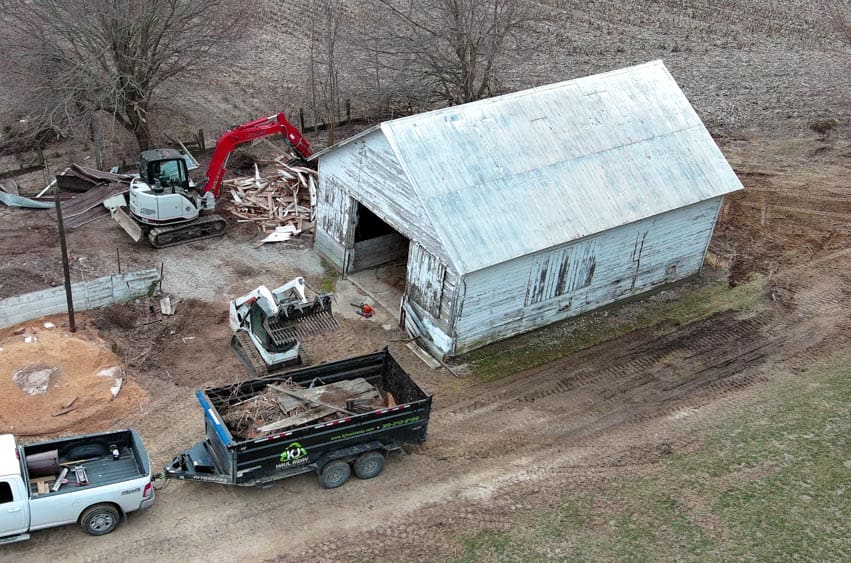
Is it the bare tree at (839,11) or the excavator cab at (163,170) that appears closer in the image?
the excavator cab at (163,170)

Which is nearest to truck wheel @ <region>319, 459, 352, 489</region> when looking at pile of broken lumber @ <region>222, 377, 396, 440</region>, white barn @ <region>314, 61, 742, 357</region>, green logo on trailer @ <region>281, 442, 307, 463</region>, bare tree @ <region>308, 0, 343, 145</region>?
green logo on trailer @ <region>281, 442, 307, 463</region>

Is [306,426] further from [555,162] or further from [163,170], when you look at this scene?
[163,170]

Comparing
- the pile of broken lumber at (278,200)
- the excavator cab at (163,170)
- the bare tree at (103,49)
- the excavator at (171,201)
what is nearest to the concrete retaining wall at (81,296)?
the excavator at (171,201)

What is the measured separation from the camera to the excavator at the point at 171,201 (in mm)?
23484

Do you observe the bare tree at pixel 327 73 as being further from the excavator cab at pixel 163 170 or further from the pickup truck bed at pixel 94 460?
the pickup truck bed at pixel 94 460

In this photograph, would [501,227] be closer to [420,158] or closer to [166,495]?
[420,158]

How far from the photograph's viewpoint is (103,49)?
1007 inches

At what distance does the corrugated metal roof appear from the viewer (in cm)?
1902

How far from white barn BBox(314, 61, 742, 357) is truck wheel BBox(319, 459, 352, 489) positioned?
4814 mm

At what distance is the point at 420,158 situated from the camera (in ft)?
63.2

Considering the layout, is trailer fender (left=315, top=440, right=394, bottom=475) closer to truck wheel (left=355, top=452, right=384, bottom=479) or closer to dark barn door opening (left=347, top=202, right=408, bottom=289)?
truck wheel (left=355, top=452, right=384, bottom=479)

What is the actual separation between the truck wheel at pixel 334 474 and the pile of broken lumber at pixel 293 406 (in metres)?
0.90

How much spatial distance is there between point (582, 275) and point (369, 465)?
8001 millimetres

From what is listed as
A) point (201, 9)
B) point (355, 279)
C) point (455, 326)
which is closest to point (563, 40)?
point (201, 9)
